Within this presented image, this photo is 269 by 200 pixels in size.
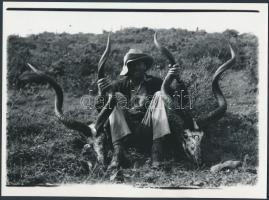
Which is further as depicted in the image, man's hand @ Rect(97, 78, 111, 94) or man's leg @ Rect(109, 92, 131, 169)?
man's hand @ Rect(97, 78, 111, 94)

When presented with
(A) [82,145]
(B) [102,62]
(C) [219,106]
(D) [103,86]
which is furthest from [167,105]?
(A) [82,145]

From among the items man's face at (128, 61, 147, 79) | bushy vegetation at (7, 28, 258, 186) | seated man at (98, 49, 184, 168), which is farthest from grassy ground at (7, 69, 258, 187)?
man's face at (128, 61, 147, 79)

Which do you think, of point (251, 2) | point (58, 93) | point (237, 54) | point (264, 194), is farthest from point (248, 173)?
point (58, 93)

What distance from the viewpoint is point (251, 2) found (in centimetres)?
772

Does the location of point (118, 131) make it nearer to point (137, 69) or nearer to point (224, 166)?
point (137, 69)

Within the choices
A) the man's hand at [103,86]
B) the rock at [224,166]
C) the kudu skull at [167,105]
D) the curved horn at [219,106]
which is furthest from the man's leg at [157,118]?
the rock at [224,166]

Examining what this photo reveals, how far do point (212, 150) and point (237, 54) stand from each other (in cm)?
146

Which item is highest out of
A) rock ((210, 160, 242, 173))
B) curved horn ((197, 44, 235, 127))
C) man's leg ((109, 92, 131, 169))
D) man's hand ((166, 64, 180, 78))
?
man's hand ((166, 64, 180, 78))

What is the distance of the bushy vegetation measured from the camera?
766 centimetres

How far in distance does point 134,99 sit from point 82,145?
1.00 m

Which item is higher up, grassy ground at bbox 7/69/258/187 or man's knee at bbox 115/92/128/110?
man's knee at bbox 115/92/128/110

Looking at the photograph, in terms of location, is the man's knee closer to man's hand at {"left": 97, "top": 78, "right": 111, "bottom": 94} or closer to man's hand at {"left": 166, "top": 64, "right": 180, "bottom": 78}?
man's hand at {"left": 97, "top": 78, "right": 111, "bottom": 94}

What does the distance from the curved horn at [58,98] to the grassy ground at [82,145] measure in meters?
0.09

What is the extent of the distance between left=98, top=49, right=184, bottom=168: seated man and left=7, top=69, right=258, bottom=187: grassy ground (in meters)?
0.32
